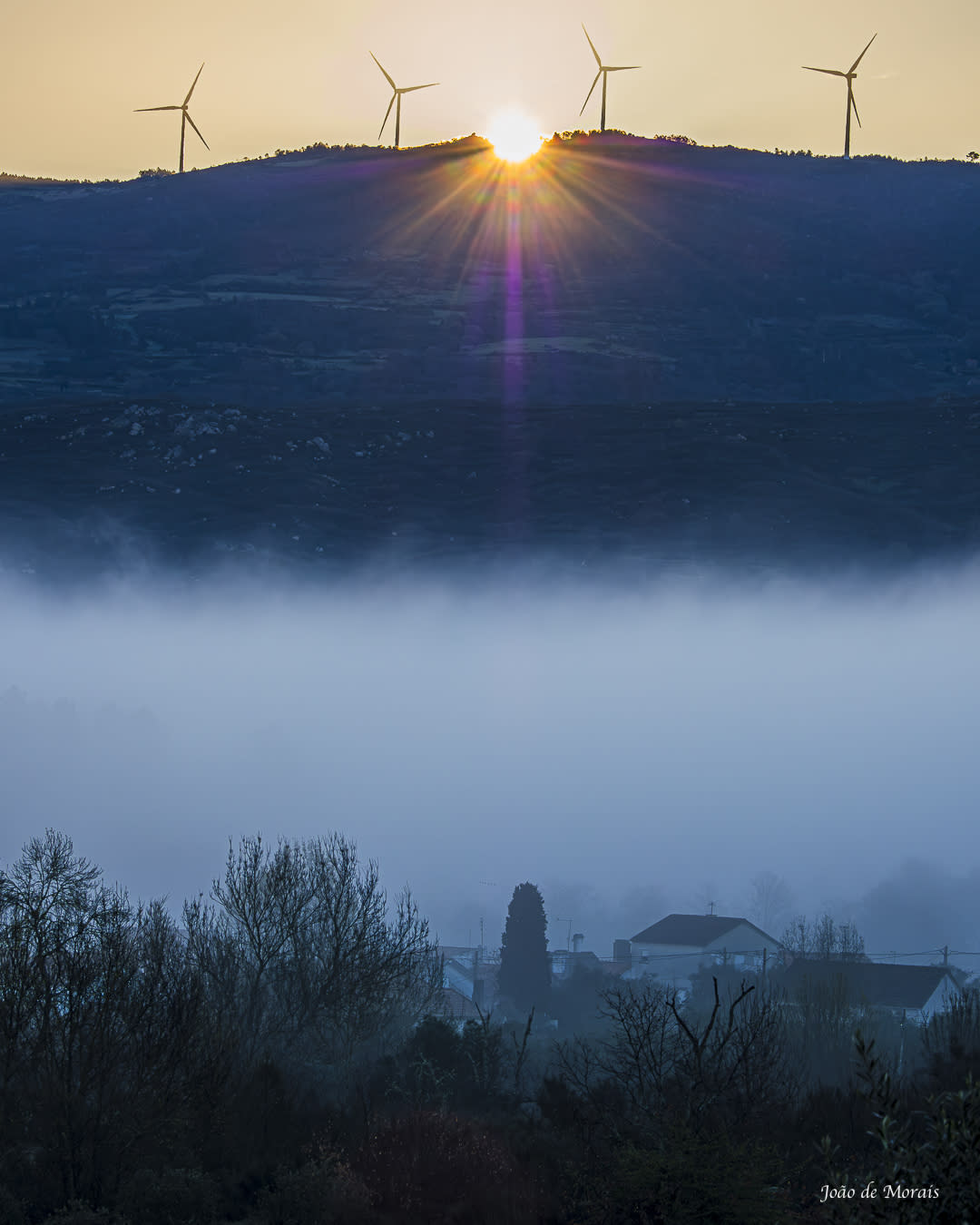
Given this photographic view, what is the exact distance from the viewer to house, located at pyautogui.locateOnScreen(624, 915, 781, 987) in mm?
131000

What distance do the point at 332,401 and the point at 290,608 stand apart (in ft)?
92.7

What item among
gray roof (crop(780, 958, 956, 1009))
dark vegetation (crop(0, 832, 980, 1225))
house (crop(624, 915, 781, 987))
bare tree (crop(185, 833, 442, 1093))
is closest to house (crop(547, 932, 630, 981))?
house (crop(624, 915, 781, 987))

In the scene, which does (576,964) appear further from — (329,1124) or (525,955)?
(329,1124)

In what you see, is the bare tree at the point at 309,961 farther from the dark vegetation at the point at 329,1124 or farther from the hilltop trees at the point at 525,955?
the hilltop trees at the point at 525,955

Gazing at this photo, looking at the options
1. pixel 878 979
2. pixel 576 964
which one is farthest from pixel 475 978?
pixel 878 979

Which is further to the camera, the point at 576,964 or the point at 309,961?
the point at 576,964

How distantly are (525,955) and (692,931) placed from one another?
30.0 metres

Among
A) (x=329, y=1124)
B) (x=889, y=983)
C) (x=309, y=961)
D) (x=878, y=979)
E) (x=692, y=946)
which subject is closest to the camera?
(x=329, y=1124)

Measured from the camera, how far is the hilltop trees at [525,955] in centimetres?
11394

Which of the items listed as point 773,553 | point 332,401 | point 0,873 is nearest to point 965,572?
point 773,553

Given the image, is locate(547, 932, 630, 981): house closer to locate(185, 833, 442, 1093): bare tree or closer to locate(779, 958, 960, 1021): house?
locate(779, 958, 960, 1021): house

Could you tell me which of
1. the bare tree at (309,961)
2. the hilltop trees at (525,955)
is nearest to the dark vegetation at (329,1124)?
the bare tree at (309,961)

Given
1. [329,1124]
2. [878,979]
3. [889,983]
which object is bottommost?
[329,1124]

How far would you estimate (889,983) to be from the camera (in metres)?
105
